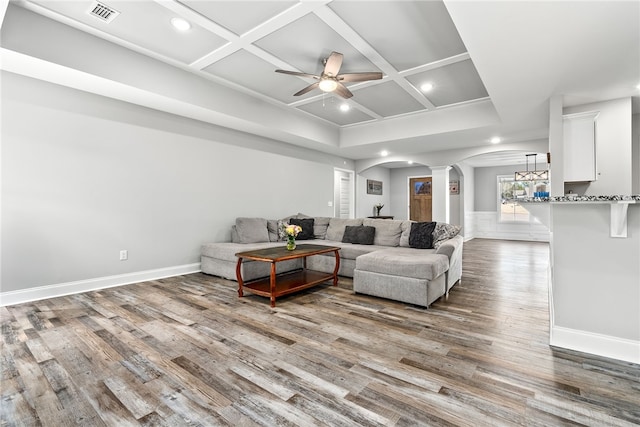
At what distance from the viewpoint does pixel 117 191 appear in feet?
13.3

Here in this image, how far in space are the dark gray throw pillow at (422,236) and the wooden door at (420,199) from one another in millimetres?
6564

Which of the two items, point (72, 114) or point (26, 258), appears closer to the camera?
point (26, 258)

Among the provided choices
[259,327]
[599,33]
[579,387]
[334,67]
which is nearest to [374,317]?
[259,327]

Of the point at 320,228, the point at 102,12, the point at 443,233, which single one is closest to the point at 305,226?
the point at 320,228

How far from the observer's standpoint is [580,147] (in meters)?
3.77

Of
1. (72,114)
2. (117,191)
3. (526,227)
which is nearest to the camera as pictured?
(72,114)

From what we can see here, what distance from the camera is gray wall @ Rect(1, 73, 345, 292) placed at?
3.34 meters

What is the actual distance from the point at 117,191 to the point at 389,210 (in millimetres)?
9359

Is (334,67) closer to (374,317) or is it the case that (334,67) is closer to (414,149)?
(374,317)

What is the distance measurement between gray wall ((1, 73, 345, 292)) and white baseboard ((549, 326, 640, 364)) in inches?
188

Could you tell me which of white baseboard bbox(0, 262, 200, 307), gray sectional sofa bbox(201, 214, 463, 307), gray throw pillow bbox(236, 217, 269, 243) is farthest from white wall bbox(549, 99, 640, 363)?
white baseboard bbox(0, 262, 200, 307)

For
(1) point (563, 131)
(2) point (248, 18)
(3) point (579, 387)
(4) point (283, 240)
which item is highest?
(2) point (248, 18)

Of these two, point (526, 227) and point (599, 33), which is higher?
point (599, 33)

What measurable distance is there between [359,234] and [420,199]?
266 inches
